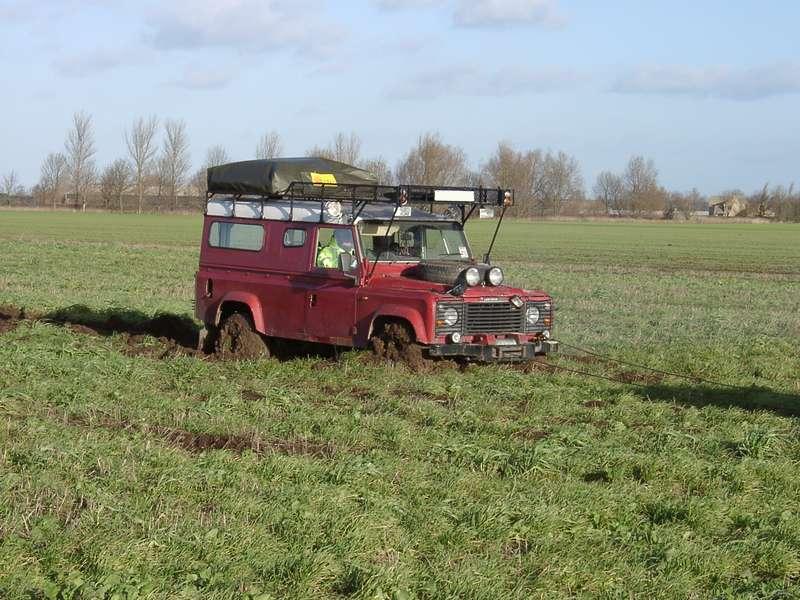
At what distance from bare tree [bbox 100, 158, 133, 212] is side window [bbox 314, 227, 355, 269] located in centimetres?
10700

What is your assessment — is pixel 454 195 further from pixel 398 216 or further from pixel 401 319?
pixel 401 319

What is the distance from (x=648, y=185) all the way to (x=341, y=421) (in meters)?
156

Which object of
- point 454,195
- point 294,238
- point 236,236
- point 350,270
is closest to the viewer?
point 454,195

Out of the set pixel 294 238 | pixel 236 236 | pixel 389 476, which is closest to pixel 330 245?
pixel 294 238

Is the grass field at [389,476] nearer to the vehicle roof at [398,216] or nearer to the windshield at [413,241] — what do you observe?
the windshield at [413,241]

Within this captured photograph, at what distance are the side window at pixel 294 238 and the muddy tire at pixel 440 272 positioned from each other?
4.77 feet

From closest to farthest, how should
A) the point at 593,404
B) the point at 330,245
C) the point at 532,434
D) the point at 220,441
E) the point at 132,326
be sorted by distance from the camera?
the point at 220,441
the point at 532,434
the point at 593,404
the point at 330,245
the point at 132,326

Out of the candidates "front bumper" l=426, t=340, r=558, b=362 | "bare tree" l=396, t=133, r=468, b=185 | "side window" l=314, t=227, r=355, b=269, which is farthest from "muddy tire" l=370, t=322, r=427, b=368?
"bare tree" l=396, t=133, r=468, b=185

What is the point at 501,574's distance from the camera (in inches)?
229

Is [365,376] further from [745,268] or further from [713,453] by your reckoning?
[745,268]

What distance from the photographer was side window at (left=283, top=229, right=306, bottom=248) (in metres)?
13.3

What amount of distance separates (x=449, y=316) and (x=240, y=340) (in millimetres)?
2931

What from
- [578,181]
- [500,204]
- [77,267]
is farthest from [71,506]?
[578,181]

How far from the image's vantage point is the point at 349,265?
1270 centimetres
